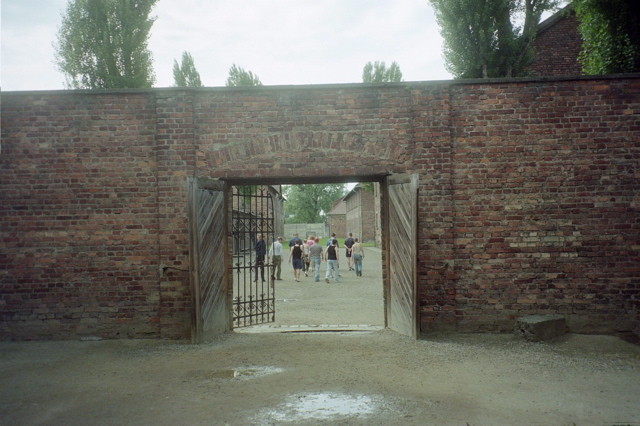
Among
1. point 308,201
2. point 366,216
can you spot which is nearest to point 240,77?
point 366,216

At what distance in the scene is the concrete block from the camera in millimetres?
6266

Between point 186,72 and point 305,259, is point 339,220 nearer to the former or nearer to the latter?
point 186,72

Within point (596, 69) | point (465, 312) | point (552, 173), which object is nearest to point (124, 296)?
point (465, 312)

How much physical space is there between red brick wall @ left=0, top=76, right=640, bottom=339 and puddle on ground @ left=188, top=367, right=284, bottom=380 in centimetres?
159

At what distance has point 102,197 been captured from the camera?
6.85 meters

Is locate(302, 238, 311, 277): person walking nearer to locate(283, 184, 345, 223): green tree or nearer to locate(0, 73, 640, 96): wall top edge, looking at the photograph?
locate(0, 73, 640, 96): wall top edge

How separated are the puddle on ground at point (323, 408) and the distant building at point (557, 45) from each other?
1564cm

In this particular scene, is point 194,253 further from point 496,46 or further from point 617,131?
point 496,46

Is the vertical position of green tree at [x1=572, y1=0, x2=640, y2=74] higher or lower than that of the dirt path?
higher

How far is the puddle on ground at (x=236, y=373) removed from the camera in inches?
204

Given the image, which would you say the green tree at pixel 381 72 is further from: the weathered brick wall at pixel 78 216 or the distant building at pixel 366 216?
the weathered brick wall at pixel 78 216

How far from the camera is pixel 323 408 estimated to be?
423 centimetres

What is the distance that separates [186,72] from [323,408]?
29.4 metres

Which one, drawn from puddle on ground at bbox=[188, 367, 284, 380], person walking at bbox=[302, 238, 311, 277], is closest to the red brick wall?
puddle on ground at bbox=[188, 367, 284, 380]
